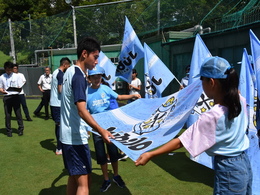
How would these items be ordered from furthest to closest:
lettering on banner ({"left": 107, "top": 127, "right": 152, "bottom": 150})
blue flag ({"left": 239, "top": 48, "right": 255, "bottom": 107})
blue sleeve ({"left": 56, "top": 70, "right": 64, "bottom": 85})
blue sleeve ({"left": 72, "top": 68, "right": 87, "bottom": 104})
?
blue sleeve ({"left": 56, "top": 70, "right": 64, "bottom": 85}) < blue flag ({"left": 239, "top": 48, "right": 255, "bottom": 107}) < blue sleeve ({"left": 72, "top": 68, "right": 87, "bottom": 104}) < lettering on banner ({"left": 107, "top": 127, "right": 152, "bottom": 150})

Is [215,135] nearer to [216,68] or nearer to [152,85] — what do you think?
[216,68]

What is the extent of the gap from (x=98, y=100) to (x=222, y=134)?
2.51 metres

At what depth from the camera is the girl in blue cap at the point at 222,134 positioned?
205 centimetres

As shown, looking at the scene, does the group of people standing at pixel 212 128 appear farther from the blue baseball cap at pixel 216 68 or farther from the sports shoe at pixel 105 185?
the sports shoe at pixel 105 185

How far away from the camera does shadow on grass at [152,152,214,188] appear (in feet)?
15.0

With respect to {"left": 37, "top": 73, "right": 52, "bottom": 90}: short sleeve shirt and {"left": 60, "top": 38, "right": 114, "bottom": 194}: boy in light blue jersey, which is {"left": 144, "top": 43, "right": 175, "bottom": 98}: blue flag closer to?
{"left": 60, "top": 38, "right": 114, "bottom": 194}: boy in light blue jersey

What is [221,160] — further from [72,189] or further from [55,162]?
[55,162]

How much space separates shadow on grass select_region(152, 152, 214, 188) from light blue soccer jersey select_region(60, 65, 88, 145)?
2.39 m

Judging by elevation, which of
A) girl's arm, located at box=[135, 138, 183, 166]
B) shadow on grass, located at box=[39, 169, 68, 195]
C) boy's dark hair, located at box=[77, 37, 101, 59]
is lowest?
shadow on grass, located at box=[39, 169, 68, 195]

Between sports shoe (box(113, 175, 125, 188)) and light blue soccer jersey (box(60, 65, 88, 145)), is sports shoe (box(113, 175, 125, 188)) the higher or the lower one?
the lower one

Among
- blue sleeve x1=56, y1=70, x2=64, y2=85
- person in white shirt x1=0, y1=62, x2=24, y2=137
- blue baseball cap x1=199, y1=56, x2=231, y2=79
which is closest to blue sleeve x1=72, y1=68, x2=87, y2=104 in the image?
blue baseball cap x1=199, y1=56, x2=231, y2=79

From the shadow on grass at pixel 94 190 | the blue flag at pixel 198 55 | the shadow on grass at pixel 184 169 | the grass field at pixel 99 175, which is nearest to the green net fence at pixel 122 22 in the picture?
the blue flag at pixel 198 55

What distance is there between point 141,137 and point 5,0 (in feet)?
159

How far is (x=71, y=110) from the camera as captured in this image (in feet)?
9.31
